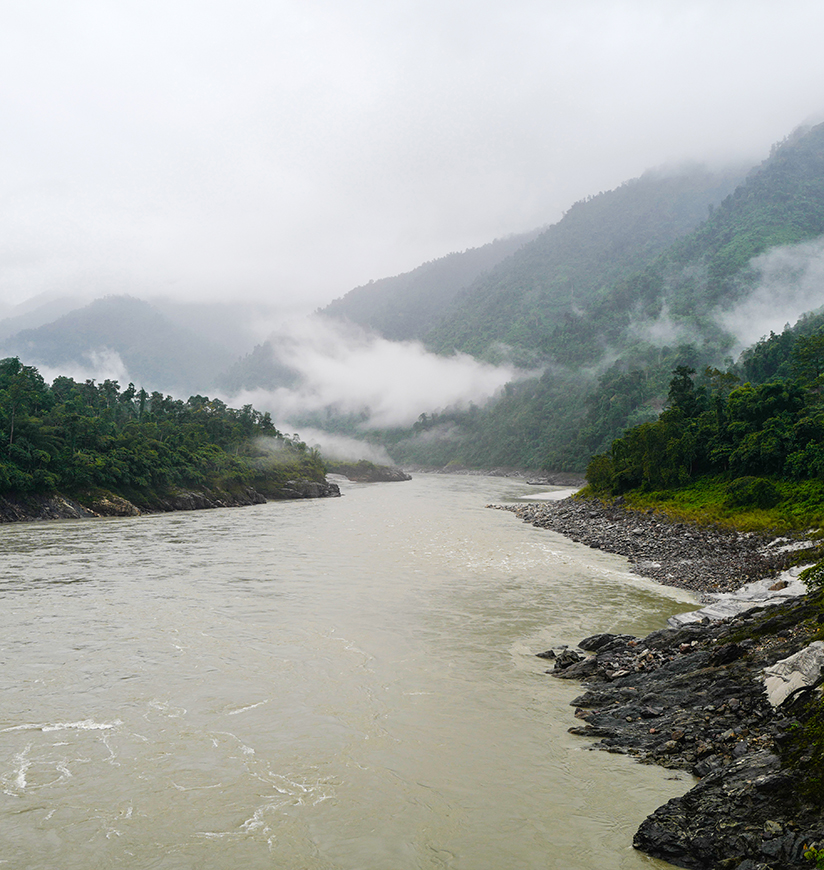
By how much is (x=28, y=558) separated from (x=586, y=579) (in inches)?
1393

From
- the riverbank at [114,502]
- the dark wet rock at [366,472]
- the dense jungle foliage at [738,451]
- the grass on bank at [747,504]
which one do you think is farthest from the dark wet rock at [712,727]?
the dark wet rock at [366,472]

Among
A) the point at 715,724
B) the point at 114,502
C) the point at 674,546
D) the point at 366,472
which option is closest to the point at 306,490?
the point at 114,502

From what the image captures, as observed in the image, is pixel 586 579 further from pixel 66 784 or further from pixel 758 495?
pixel 66 784

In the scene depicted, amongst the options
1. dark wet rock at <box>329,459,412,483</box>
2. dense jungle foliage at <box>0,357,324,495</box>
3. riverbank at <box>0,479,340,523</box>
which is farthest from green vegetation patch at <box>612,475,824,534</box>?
dark wet rock at <box>329,459,412,483</box>

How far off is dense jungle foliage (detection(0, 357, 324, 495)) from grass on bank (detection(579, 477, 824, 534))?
205 feet

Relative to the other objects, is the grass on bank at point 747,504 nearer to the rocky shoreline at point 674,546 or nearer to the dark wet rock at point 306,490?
the rocky shoreline at point 674,546

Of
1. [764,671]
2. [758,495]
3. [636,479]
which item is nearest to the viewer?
[764,671]

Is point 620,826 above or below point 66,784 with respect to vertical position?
below

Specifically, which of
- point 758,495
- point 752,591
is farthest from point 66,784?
point 758,495

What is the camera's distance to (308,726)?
49.4ft

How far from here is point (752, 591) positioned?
26.8m

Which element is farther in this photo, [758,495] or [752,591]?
[758,495]

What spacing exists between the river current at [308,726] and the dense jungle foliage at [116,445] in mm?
42690

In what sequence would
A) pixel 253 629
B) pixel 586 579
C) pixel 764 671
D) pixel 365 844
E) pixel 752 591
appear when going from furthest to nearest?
pixel 586 579, pixel 752 591, pixel 253 629, pixel 764 671, pixel 365 844
